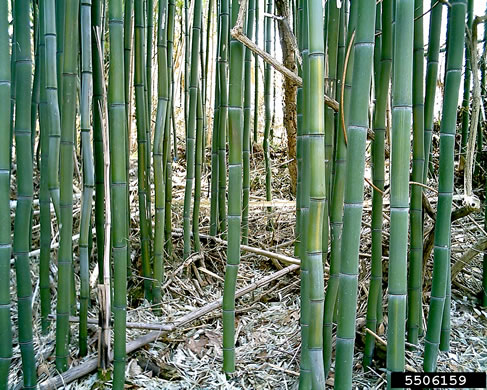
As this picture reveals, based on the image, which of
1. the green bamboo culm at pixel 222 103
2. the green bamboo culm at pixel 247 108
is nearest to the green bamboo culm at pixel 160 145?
the green bamboo culm at pixel 222 103

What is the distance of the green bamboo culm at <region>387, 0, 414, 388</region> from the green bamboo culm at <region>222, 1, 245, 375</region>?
397 mm

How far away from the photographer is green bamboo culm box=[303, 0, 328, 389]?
0.84 m

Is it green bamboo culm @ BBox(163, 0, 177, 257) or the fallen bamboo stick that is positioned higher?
green bamboo culm @ BBox(163, 0, 177, 257)

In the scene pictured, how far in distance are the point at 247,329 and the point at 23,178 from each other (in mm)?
843

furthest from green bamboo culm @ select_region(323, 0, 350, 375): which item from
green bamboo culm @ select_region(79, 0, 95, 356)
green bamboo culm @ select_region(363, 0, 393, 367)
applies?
green bamboo culm @ select_region(79, 0, 95, 356)

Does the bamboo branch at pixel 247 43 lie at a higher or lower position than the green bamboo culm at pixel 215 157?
higher

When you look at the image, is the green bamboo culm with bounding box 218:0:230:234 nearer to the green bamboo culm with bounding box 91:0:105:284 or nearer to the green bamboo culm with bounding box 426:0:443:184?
the green bamboo culm with bounding box 91:0:105:284

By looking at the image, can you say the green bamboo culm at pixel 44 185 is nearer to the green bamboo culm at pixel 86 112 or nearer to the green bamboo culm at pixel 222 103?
the green bamboo culm at pixel 86 112

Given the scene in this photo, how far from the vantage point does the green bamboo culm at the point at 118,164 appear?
106cm

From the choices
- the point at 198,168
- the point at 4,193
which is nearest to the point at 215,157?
the point at 198,168

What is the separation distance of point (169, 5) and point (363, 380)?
135 cm

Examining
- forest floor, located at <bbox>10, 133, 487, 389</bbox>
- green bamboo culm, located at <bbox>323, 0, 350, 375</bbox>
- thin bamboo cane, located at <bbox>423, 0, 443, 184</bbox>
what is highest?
thin bamboo cane, located at <bbox>423, 0, 443, 184</bbox>

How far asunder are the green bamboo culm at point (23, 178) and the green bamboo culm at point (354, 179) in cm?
71

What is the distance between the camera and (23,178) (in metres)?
1.12
